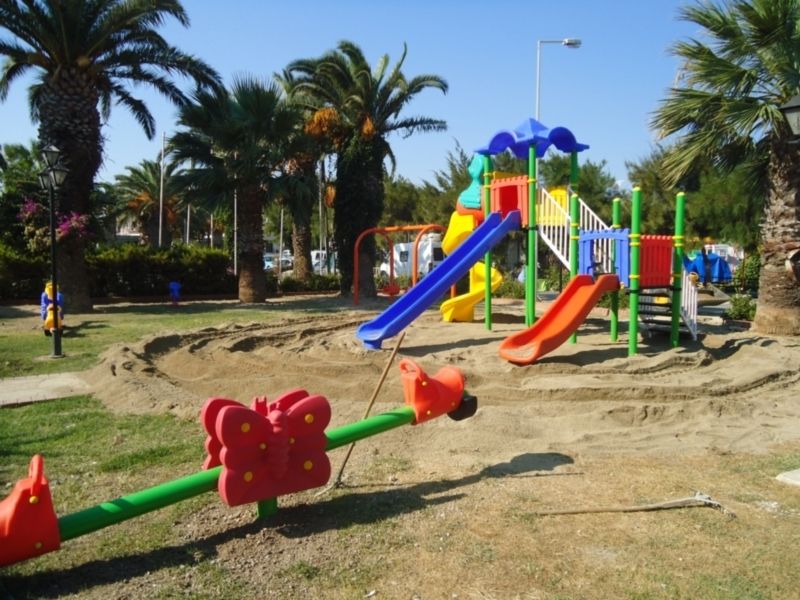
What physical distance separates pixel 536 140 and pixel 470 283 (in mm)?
4195

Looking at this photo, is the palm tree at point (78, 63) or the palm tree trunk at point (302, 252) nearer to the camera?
the palm tree at point (78, 63)

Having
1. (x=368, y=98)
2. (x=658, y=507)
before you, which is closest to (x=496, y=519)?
(x=658, y=507)

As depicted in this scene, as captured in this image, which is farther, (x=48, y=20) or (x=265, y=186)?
(x=265, y=186)

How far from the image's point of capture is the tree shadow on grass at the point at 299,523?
3.12 meters

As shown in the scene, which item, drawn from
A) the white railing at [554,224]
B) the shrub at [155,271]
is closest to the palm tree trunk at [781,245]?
the white railing at [554,224]

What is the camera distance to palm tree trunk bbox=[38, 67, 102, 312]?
1656cm

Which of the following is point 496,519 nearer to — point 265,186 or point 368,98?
point 265,186

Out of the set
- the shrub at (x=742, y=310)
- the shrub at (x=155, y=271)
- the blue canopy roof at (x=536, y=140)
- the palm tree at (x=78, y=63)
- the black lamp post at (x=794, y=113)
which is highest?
the palm tree at (x=78, y=63)

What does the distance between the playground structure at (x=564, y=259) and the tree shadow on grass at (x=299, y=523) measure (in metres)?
3.93

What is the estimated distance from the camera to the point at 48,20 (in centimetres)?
1577

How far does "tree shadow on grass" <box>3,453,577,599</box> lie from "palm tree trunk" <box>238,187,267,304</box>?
17.1m

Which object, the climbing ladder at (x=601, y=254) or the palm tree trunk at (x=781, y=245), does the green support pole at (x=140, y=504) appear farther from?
the palm tree trunk at (x=781, y=245)

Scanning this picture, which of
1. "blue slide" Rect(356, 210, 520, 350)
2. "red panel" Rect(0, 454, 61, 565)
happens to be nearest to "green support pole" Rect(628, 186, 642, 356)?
"blue slide" Rect(356, 210, 520, 350)

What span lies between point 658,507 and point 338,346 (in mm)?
7069
